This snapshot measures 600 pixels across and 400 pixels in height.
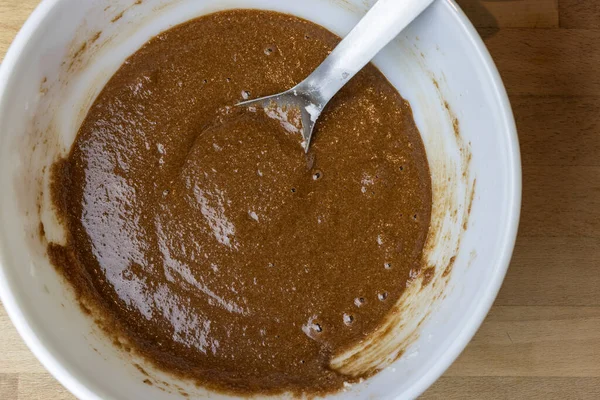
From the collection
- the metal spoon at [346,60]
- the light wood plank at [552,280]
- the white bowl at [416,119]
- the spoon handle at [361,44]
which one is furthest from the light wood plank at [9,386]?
the light wood plank at [552,280]

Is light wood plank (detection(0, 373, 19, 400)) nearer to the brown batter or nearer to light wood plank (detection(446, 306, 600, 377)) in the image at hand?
the brown batter

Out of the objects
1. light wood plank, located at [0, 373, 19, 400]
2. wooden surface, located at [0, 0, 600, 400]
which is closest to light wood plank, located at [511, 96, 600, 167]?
wooden surface, located at [0, 0, 600, 400]

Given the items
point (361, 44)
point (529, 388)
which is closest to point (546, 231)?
point (529, 388)

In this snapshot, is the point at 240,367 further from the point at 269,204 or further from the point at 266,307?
the point at 269,204

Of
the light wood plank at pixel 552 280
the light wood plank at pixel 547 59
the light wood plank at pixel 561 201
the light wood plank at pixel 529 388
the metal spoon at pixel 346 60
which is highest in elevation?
the metal spoon at pixel 346 60

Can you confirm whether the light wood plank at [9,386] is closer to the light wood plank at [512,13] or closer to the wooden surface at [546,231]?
the wooden surface at [546,231]

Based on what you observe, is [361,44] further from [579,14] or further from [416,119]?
[579,14]
